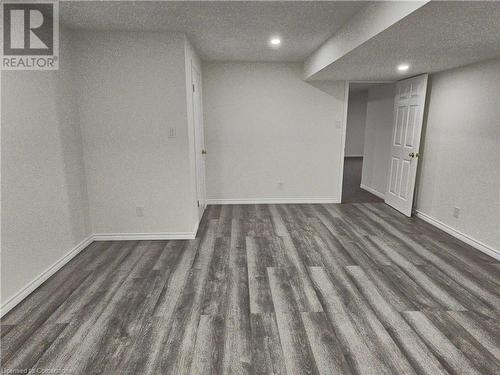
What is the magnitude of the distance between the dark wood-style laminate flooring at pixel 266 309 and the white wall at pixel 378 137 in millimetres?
2039

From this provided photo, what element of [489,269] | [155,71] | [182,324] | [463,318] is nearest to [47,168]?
[155,71]

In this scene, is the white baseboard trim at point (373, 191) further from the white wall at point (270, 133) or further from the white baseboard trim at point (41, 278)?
the white baseboard trim at point (41, 278)

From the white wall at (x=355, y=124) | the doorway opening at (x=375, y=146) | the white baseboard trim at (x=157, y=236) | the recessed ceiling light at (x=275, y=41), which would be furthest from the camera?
the white wall at (x=355, y=124)

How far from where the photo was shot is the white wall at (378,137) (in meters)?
5.02

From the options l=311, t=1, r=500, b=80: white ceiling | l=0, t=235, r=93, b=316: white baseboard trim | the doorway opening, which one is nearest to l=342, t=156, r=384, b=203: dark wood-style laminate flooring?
the doorway opening

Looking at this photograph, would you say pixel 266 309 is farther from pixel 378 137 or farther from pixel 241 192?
pixel 378 137

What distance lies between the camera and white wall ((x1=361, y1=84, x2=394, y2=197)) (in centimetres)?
502

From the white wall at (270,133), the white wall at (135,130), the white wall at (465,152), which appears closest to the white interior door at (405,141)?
the white wall at (465,152)

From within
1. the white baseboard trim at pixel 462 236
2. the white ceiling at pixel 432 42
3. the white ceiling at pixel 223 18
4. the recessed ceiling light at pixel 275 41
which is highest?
the recessed ceiling light at pixel 275 41

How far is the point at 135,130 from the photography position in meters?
3.13

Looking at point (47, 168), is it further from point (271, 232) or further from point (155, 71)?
point (271, 232)

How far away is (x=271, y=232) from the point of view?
11.8 feet

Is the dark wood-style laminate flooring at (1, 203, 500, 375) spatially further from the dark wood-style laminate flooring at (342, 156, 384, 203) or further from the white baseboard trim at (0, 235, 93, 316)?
the dark wood-style laminate flooring at (342, 156, 384, 203)

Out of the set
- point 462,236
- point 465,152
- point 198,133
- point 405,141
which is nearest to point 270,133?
point 198,133
